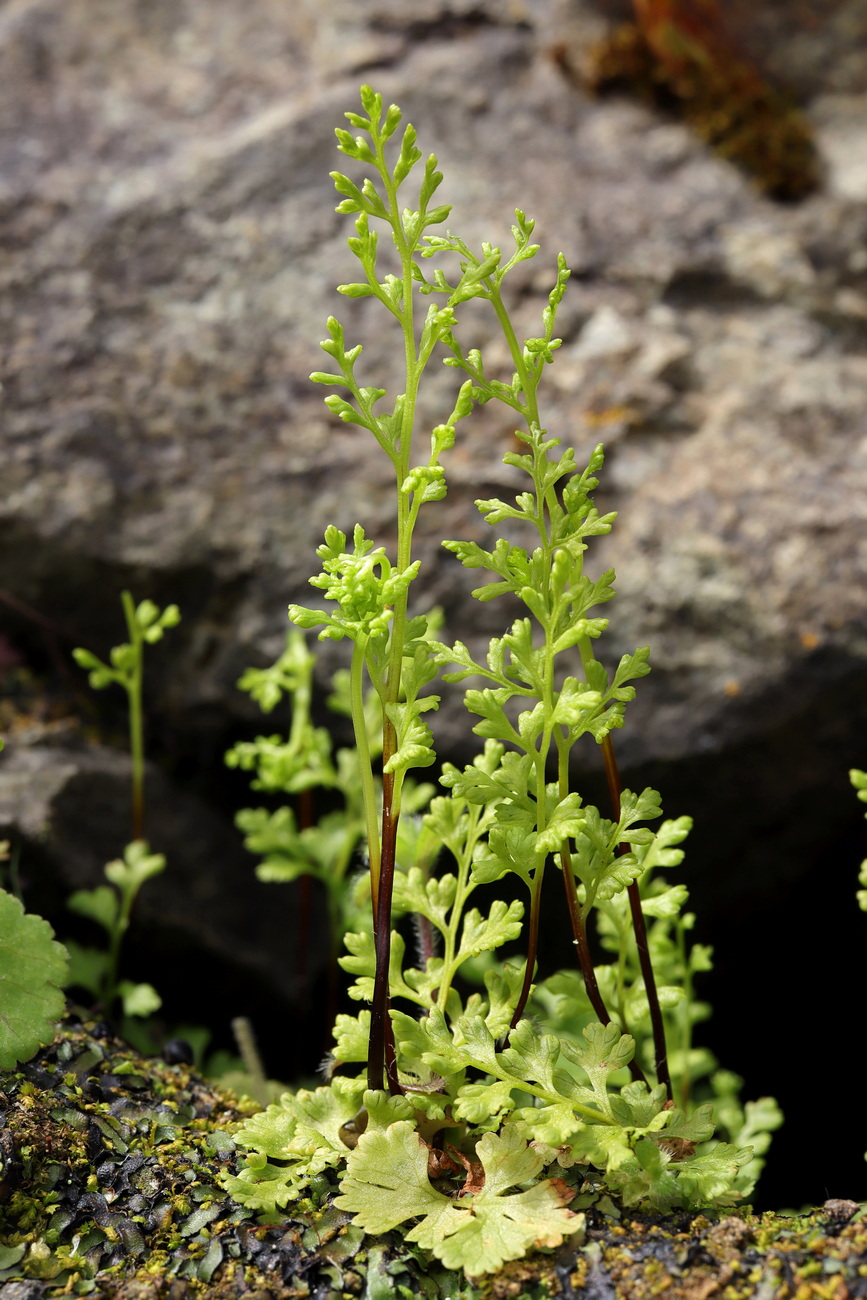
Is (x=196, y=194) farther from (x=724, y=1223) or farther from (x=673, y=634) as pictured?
(x=724, y=1223)

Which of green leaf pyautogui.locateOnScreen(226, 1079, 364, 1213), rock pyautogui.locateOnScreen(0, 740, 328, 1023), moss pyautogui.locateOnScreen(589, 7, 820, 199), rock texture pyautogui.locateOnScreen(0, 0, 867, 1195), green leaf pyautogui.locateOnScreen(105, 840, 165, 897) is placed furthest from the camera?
moss pyautogui.locateOnScreen(589, 7, 820, 199)

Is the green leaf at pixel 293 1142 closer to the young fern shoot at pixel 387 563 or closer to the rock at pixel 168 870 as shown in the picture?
the young fern shoot at pixel 387 563

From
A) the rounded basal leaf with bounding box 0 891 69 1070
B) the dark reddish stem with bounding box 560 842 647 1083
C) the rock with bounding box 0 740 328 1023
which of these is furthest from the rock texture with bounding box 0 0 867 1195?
the dark reddish stem with bounding box 560 842 647 1083

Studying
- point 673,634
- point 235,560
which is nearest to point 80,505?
point 235,560

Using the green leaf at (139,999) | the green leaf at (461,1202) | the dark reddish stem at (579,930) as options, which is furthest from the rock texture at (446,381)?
the green leaf at (461,1202)

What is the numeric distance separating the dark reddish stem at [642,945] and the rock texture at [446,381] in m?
1.04

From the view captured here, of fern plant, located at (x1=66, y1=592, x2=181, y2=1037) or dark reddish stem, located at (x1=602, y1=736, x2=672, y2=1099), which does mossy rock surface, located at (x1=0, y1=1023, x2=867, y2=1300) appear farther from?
fern plant, located at (x1=66, y1=592, x2=181, y2=1037)

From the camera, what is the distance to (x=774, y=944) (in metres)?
3.13

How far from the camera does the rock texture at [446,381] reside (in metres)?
2.79

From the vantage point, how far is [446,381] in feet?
10.0

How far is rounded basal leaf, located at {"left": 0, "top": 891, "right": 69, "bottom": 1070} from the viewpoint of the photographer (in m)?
1.59

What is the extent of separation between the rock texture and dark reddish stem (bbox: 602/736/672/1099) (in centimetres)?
104

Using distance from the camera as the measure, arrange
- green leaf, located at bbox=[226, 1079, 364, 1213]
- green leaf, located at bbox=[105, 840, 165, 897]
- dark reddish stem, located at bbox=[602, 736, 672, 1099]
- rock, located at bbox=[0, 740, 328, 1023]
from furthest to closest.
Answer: rock, located at bbox=[0, 740, 328, 1023], green leaf, located at bbox=[105, 840, 165, 897], dark reddish stem, located at bbox=[602, 736, 672, 1099], green leaf, located at bbox=[226, 1079, 364, 1213]

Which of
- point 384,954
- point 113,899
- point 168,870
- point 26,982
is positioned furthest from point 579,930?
point 168,870
